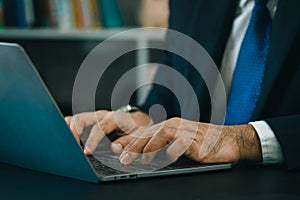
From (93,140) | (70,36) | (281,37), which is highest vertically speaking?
(281,37)

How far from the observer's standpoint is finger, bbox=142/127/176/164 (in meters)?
0.98

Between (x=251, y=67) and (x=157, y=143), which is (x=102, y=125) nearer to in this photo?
(x=157, y=143)

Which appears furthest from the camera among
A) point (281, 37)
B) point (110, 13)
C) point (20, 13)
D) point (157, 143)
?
point (20, 13)

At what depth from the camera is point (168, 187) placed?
0.88 metres

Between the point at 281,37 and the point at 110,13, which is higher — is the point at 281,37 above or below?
above

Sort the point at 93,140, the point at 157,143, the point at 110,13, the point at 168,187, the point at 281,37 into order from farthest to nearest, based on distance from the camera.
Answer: the point at 110,13 < the point at 281,37 < the point at 93,140 < the point at 157,143 < the point at 168,187

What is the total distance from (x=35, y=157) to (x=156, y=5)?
1762 millimetres

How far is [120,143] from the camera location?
1070mm

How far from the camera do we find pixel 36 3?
2883mm

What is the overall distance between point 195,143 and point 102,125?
239mm

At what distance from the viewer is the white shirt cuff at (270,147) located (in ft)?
3.35

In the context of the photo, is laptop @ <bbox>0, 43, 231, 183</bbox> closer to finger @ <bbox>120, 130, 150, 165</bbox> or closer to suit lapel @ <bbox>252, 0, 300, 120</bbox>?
finger @ <bbox>120, 130, 150, 165</bbox>

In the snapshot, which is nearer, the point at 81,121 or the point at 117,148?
the point at 117,148

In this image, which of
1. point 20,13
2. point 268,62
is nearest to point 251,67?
point 268,62
